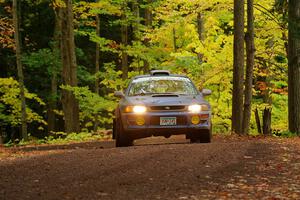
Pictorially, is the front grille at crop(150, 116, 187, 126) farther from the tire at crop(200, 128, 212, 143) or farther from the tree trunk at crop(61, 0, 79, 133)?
the tree trunk at crop(61, 0, 79, 133)

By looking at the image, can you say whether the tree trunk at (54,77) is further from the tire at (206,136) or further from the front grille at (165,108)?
the front grille at (165,108)

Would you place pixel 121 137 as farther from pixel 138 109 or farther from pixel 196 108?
pixel 196 108

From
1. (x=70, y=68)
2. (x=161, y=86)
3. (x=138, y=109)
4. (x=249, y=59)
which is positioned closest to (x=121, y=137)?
(x=138, y=109)

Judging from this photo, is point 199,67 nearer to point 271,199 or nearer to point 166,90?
point 166,90

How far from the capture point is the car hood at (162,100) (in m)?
12.3

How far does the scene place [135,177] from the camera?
7844mm

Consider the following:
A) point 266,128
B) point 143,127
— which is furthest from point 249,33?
point 143,127

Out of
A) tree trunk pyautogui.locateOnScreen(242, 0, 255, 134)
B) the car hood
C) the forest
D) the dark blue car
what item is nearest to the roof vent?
the dark blue car

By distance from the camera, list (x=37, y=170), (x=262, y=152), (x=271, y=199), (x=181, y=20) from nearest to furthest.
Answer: (x=271, y=199) → (x=37, y=170) → (x=262, y=152) → (x=181, y=20)

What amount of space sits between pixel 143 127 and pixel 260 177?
4.57 metres

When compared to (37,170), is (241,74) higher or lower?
higher

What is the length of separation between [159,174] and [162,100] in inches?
173

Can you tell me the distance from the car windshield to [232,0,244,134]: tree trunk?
4.59 meters

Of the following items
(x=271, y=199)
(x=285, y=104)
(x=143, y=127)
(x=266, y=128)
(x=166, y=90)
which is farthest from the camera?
(x=285, y=104)
